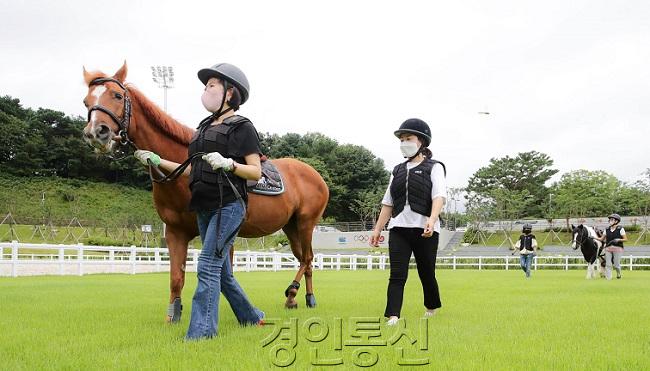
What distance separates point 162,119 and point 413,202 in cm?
251

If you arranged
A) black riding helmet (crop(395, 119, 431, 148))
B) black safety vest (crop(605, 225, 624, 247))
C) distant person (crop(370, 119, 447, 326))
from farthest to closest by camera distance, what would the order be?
black safety vest (crop(605, 225, 624, 247)), black riding helmet (crop(395, 119, 431, 148)), distant person (crop(370, 119, 447, 326))

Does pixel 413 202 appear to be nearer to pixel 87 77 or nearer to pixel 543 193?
pixel 87 77

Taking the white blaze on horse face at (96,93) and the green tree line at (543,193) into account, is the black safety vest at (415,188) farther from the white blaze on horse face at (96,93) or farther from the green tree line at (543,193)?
the green tree line at (543,193)

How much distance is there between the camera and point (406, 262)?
5.41 metres

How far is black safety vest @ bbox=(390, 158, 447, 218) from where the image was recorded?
5.52 m

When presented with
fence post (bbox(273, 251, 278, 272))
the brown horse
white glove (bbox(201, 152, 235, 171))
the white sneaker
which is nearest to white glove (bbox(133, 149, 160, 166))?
the brown horse

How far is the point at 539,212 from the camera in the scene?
64250 millimetres

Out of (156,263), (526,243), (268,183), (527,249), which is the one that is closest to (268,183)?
(268,183)

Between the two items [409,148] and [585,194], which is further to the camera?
[585,194]

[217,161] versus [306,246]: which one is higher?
[217,161]

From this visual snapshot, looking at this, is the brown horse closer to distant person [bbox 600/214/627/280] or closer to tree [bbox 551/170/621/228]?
distant person [bbox 600/214/627/280]

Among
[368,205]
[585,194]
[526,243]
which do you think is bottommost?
[526,243]

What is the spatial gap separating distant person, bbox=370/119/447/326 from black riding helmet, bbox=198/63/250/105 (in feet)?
5.96

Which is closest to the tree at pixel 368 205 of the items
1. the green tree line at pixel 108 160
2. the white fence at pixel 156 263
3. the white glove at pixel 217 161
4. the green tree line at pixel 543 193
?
the green tree line at pixel 108 160
